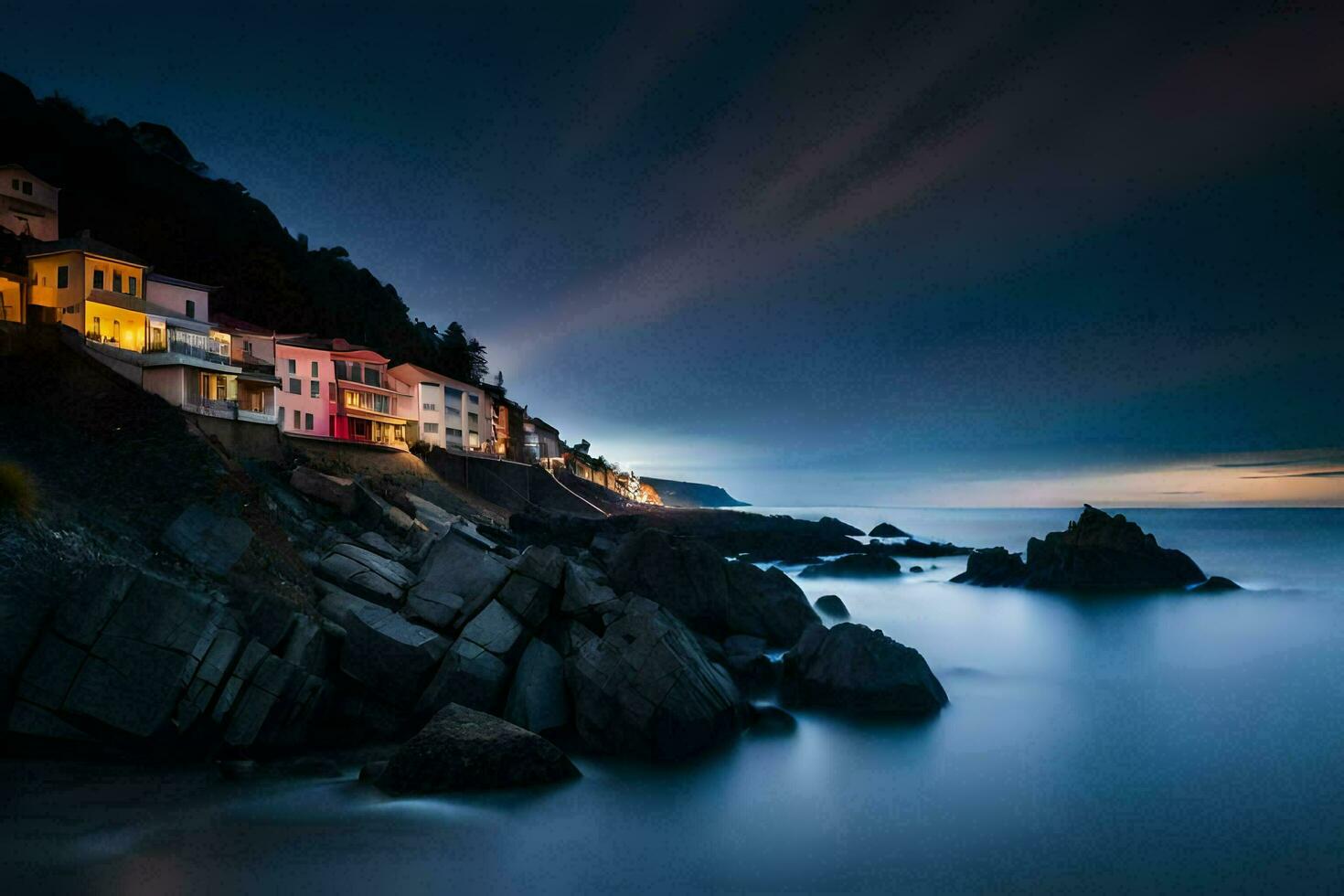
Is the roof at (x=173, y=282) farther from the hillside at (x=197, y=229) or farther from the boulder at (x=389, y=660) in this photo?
the boulder at (x=389, y=660)

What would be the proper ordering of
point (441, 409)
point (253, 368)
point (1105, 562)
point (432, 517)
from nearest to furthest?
point (432, 517), point (1105, 562), point (253, 368), point (441, 409)

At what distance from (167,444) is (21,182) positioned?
155 feet

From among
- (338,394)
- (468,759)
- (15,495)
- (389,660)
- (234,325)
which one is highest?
(234,325)

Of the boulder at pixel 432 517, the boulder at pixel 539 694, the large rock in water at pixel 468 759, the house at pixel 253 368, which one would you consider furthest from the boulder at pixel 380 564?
the house at pixel 253 368

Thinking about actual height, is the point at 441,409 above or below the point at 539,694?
above

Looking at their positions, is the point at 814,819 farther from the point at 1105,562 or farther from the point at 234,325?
the point at 234,325

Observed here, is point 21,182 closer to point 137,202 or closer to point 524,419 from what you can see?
point 137,202

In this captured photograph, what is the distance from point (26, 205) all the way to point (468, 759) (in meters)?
59.8

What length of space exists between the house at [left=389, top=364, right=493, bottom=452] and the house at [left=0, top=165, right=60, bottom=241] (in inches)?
1010

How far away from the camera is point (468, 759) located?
1437 centimetres

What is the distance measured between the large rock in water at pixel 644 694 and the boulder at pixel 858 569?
130 ft

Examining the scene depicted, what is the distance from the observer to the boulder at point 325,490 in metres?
29.0

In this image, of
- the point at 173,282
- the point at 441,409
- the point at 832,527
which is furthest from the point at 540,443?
the point at 173,282

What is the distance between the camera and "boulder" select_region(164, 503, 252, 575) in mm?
18312
